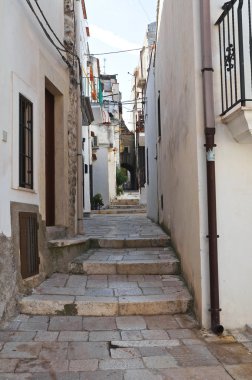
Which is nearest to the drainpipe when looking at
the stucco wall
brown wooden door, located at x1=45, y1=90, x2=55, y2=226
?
the stucco wall

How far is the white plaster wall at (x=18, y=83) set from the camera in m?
4.52

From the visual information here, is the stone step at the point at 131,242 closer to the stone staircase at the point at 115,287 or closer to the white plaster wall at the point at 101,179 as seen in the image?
the stone staircase at the point at 115,287

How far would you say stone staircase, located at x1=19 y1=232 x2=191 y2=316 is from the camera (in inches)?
186

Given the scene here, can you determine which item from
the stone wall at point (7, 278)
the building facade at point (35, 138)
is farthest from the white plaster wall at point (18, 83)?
the stone wall at point (7, 278)

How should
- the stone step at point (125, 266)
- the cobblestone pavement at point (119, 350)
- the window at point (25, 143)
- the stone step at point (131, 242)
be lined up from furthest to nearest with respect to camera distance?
the stone step at point (131, 242), the stone step at point (125, 266), the window at point (25, 143), the cobblestone pavement at point (119, 350)

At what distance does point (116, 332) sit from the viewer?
427cm

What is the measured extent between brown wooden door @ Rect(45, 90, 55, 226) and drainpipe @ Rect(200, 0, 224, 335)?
3330 mm

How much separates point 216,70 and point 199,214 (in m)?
1.59

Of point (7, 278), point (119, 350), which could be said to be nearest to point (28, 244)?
point (7, 278)

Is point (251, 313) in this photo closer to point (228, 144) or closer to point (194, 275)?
point (194, 275)

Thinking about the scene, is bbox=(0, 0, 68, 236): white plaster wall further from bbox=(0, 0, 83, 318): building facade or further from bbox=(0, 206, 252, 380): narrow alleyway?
bbox=(0, 206, 252, 380): narrow alleyway

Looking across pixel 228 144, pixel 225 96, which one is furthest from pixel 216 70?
pixel 228 144

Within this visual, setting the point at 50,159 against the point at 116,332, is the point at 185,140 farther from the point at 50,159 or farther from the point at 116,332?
the point at 50,159

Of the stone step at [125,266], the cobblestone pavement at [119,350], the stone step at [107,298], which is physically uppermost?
the stone step at [125,266]
